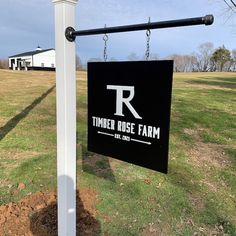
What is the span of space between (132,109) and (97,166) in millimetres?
2520

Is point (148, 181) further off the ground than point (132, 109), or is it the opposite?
point (132, 109)

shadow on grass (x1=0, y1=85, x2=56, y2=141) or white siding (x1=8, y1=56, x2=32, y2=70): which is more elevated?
white siding (x1=8, y1=56, x2=32, y2=70)

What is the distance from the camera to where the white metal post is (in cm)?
228

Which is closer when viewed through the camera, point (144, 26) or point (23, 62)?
point (144, 26)

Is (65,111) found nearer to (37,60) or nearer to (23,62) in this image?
(37,60)

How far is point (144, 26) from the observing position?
1979 mm

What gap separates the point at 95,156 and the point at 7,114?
14.4 feet

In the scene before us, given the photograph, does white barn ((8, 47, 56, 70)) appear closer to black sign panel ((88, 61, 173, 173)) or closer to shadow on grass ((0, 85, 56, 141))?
shadow on grass ((0, 85, 56, 141))

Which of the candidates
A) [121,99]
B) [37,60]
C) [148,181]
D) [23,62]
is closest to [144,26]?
[121,99]

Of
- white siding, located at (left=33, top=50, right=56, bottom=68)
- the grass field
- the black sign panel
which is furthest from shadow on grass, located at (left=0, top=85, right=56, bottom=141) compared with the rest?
white siding, located at (left=33, top=50, right=56, bottom=68)

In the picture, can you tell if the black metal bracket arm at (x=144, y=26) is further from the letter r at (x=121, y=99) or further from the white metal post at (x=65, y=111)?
the letter r at (x=121, y=99)

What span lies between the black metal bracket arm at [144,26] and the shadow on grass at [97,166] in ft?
7.79

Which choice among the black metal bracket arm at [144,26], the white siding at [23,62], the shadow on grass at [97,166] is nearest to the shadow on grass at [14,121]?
the shadow on grass at [97,166]

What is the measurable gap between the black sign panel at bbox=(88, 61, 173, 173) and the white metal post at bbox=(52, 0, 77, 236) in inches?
7.2
